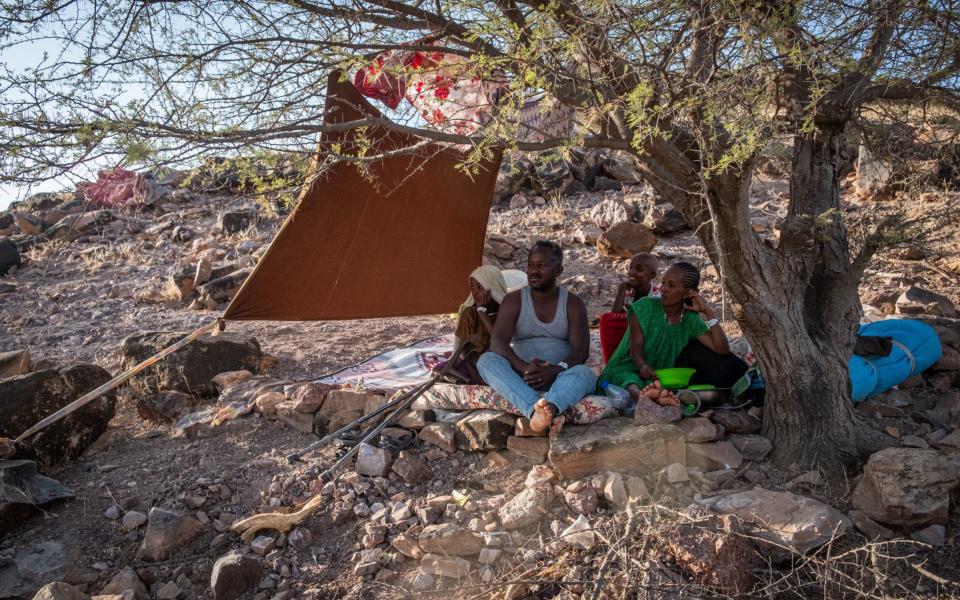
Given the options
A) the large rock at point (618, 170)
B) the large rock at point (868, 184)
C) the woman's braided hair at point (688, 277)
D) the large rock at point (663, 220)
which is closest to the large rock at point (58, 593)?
the woman's braided hair at point (688, 277)

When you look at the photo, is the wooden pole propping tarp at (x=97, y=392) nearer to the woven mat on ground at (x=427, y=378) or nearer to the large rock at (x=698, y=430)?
the woven mat on ground at (x=427, y=378)

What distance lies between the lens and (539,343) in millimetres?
3660

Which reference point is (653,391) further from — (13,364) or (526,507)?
(13,364)

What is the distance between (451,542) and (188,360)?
287 cm

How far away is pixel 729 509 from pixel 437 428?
1.52m

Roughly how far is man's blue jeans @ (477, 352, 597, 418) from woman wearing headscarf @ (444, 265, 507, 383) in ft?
1.11

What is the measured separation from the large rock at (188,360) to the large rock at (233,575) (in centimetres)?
219

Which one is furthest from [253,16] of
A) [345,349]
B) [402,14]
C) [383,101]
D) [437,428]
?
[345,349]

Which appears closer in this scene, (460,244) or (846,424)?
(846,424)

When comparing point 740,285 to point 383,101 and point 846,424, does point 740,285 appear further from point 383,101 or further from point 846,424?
point 383,101

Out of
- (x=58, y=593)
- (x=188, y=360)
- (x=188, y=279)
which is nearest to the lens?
(x=58, y=593)

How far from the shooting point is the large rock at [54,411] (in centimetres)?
383

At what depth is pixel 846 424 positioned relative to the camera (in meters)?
3.18

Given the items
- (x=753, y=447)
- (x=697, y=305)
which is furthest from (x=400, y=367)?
(x=753, y=447)
